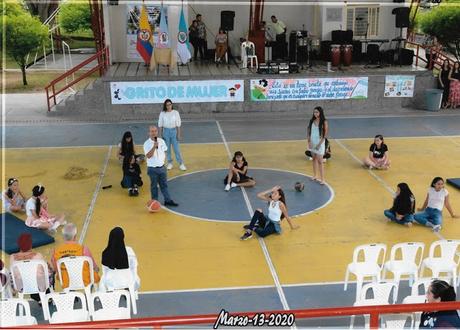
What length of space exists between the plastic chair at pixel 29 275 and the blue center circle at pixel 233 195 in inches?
174

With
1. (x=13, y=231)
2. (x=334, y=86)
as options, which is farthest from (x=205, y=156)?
(x=334, y=86)

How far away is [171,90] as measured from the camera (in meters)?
21.8

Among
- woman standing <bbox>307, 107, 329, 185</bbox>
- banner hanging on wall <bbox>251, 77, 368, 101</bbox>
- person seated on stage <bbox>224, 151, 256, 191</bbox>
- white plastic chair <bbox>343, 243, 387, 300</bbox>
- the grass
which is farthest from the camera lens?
the grass

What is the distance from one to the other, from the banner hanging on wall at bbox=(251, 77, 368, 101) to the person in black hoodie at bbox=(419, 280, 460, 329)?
16577 millimetres

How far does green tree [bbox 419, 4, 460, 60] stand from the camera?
104 ft

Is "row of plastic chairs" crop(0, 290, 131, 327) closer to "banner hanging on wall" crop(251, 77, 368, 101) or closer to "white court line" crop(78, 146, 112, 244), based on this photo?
"white court line" crop(78, 146, 112, 244)

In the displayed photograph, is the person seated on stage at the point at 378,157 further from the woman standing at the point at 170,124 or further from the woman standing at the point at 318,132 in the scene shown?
the woman standing at the point at 170,124

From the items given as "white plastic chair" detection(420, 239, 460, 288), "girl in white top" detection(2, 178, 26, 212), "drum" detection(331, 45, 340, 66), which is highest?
"drum" detection(331, 45, 340, 66)

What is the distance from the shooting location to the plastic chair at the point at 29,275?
8227 mm

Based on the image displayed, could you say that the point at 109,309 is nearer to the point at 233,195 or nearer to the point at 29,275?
the point at 29,275

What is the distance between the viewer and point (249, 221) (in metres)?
12.0

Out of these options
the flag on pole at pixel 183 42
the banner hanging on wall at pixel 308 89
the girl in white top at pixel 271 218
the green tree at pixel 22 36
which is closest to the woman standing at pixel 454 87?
the banner hanging on wall at pixel 308 89

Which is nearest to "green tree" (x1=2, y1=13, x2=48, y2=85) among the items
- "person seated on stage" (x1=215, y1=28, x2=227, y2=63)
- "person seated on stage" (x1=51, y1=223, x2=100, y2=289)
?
"person seated on stage" (x1=215, y1=28, x2=227, y2=63)

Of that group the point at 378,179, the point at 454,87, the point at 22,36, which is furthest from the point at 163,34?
the point at 378,179
